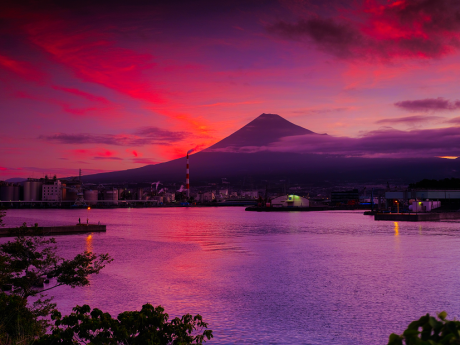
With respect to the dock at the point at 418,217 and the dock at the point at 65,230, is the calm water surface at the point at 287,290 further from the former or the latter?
the dock at the point at 418,217

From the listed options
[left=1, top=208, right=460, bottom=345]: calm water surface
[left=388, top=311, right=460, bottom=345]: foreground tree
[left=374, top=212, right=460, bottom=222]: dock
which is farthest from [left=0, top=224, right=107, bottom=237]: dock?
[left=374, top=212, right=460, bottom=222]: dock

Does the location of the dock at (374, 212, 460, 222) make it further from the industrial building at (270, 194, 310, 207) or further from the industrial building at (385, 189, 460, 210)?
the industrial building at (270, 194, 310, 207)

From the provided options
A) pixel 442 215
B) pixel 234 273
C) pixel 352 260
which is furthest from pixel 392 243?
pixel 442 215

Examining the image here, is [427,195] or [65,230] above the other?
[427,195]

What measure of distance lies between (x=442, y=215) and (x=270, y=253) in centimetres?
4947

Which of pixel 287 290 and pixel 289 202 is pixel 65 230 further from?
pixel 289 202

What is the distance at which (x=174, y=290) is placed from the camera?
635 inches

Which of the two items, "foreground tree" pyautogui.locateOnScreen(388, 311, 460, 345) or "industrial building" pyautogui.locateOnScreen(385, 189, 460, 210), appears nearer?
"foreground tree" pyautogui.locateOnScreen(388, 311, 460, 345)

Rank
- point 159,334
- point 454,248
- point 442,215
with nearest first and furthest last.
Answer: point 159,334 < point 454,248 < point 442,215

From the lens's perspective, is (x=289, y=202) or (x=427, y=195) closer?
(x=427, y=195)

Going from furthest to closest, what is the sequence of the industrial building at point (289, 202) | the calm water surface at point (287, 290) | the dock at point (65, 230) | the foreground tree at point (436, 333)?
the industrial building at point (289, 202), the dock at point (65, 230), the calm water surface at point (287, 290), the foreground tree at point (436, 333)

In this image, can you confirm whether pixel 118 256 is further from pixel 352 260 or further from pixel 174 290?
pixel 352 260

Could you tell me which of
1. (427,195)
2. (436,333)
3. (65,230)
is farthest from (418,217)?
(436,333)

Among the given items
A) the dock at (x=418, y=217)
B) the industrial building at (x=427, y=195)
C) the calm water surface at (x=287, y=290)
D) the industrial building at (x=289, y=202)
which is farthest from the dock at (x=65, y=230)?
the industrial building at (x=289, y=202)
